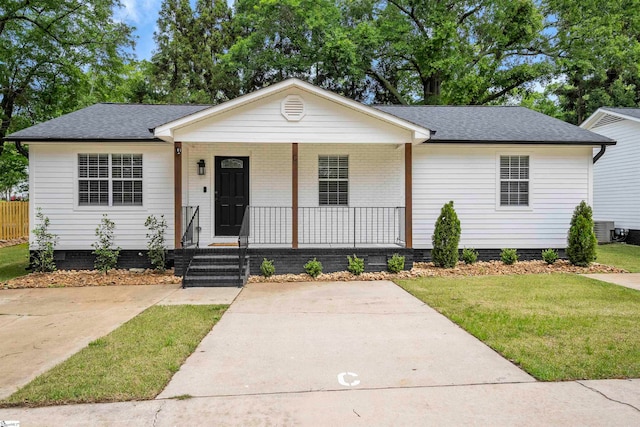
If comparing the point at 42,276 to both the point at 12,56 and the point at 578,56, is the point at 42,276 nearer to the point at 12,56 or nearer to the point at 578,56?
the point at 12,56

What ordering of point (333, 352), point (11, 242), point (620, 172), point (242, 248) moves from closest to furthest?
point (333, 352) < point (242, 248) < point (620, 172) < point (11, 242)

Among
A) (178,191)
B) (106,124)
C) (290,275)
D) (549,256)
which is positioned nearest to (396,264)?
(290,275)

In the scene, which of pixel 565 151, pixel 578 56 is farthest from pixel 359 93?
pixel 565 151

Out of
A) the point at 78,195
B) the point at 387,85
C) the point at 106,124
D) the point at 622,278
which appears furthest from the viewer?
the point at 387,85

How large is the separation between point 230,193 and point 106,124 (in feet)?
11.9

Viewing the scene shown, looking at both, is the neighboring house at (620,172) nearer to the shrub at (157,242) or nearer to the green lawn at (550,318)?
the green lawn at (550,318)

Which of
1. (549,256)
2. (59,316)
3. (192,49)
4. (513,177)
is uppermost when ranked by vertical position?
(192,49)

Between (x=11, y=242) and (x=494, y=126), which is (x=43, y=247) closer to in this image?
(x=11, y=242)

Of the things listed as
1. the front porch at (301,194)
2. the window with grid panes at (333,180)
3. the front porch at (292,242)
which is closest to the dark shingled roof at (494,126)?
the front porch at (301,194)

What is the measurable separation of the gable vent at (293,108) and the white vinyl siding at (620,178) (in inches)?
412

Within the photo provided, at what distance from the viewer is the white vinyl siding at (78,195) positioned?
9.30 metres

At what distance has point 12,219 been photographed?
16.9 meters

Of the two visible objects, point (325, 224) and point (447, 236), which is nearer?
point (447, 236)

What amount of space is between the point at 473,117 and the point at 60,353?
1134 cm
